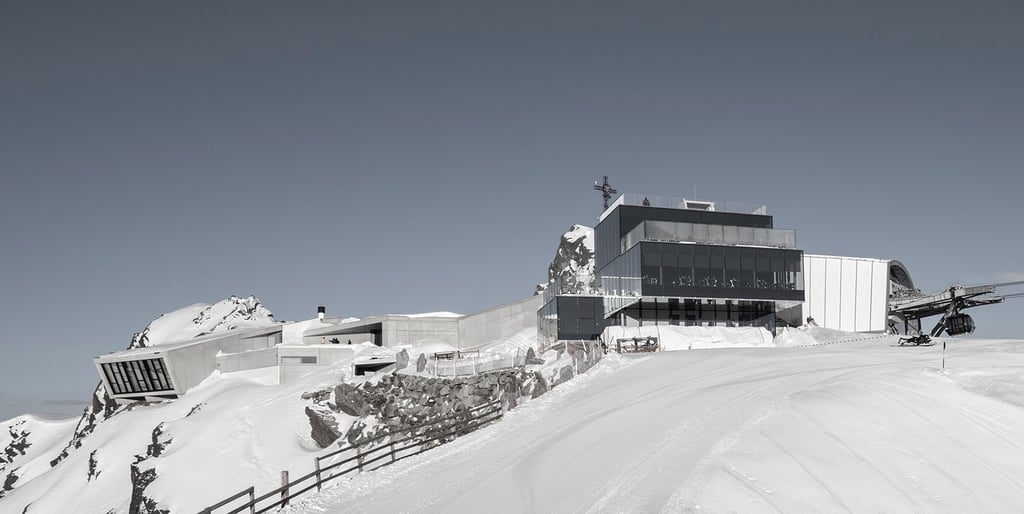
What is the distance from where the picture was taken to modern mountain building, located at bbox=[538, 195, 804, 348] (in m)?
64.1

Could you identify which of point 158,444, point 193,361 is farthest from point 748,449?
point 193,361

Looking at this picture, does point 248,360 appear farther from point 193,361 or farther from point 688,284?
point 688,284

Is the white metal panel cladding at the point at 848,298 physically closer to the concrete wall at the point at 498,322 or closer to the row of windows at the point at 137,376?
the concrete wall at the point at 498,322

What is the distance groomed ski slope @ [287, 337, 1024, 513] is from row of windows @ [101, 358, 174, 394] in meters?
55.9

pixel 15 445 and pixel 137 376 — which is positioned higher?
pixel 137 376

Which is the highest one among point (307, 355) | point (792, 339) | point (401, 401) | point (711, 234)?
point (711, 234)

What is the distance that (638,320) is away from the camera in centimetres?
6384

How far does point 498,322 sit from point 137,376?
3626 cm

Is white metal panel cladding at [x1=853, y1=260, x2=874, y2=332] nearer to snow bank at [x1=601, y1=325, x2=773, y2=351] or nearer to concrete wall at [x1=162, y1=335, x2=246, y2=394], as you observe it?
snow bank at [x1=601, y1=325, x2=773, y2=351]

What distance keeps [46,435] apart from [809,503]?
12623 centimetres

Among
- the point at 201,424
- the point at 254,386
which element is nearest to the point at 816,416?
the point at 201,424

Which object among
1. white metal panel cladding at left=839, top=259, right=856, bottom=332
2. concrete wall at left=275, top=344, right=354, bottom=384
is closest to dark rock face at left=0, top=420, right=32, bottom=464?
concrete wall at left=275, top=344, right=354, bottom=384

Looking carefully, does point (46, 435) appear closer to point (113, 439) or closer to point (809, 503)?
point (113, 439)

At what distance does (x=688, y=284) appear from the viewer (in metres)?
64.9
